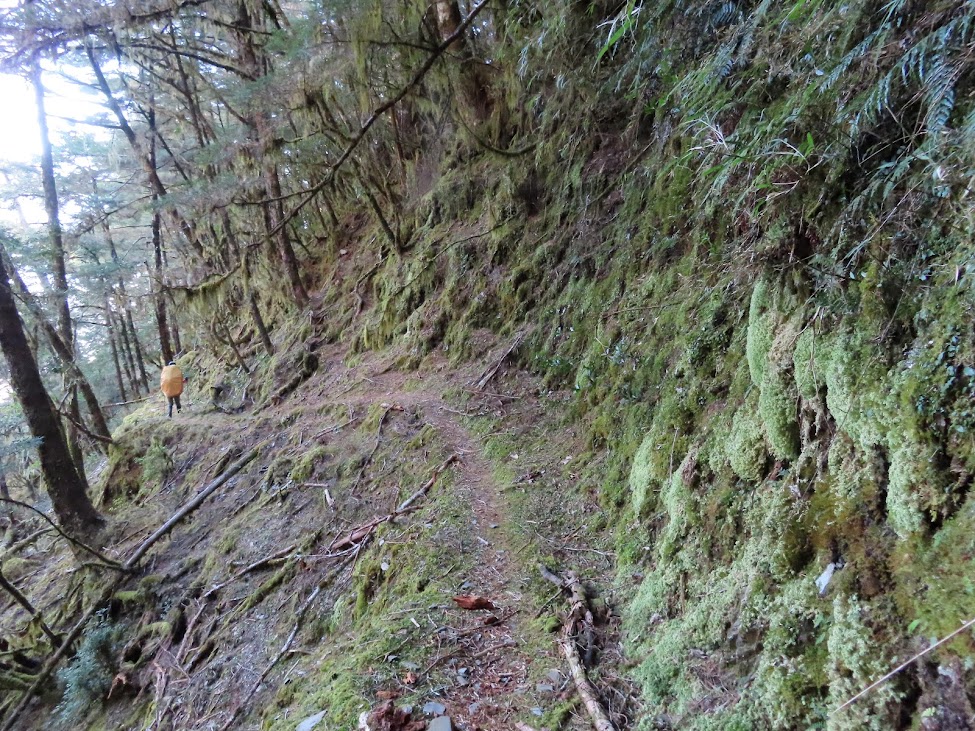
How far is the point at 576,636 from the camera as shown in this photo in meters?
3.41

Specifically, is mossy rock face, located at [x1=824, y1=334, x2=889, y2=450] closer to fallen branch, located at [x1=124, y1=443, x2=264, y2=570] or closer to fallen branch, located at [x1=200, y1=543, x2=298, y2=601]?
fallen branch, located at [x1=200, y1=543, x2=298, y2=601]

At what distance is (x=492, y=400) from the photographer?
8172 mm

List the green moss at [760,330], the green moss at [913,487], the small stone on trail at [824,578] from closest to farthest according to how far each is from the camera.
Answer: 1. the green moss at [913,487]
2. the small stone on trail at [824,578]
3. the green moss at [760,330]

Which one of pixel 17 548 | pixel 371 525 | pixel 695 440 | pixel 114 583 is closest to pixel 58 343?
pixel 17 548

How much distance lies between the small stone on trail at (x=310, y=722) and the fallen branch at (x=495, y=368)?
5769 mm

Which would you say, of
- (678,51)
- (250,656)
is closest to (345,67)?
(678,51)

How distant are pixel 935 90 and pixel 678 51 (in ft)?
9.86

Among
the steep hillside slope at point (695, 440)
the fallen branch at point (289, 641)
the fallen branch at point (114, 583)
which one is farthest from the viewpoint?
the fallen branch at point (114, 583)

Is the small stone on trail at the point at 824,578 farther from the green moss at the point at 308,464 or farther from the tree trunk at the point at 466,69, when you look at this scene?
the tree trunk at the point at 466,69

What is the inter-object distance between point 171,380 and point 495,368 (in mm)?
10005

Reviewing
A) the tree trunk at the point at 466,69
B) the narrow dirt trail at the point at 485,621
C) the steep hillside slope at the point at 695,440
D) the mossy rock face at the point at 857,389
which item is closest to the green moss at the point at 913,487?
the steep hillside slope at the point at 695,440

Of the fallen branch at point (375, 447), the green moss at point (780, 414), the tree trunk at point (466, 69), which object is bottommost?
the green moss at point (780, 414)

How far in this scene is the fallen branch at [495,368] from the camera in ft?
28.3

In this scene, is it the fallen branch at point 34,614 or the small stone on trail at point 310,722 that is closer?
the small stone on trail at point 310,722
